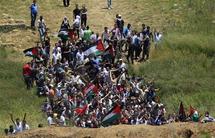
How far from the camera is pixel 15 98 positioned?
32.2 meters

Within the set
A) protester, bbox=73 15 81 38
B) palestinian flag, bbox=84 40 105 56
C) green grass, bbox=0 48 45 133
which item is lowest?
green grass, bbox=0 48 45 133

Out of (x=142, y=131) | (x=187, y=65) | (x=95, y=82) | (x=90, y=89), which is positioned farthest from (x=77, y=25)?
(x=142, y=131)

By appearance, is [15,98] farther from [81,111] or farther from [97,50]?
[81,111]

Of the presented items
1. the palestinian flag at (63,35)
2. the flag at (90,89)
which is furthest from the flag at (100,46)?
the flag at (90,89)

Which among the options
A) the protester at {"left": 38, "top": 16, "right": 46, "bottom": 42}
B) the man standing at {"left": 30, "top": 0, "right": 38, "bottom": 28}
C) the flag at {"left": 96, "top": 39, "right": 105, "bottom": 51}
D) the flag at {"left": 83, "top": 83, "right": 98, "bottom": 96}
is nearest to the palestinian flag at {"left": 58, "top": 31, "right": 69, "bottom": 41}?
the flag at {"left": 96, "top": 39, "right": 105, "bottom": 51}

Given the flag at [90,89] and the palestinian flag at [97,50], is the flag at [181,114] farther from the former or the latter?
the palestinian flag at [97,50]

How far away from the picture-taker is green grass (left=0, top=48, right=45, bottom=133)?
29.3 m

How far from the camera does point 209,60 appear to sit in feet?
120

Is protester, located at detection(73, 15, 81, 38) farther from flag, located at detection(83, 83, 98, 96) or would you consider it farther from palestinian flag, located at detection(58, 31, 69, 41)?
flag, located at detection(83, 83, 98, 96)

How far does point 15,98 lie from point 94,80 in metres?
3.93

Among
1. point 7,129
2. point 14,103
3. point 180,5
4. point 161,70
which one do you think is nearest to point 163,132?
point 7,129

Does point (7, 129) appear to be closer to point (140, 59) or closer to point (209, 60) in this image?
point (140, 59)

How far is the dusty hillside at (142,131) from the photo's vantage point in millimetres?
19089

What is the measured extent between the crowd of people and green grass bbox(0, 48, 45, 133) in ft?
1.70
